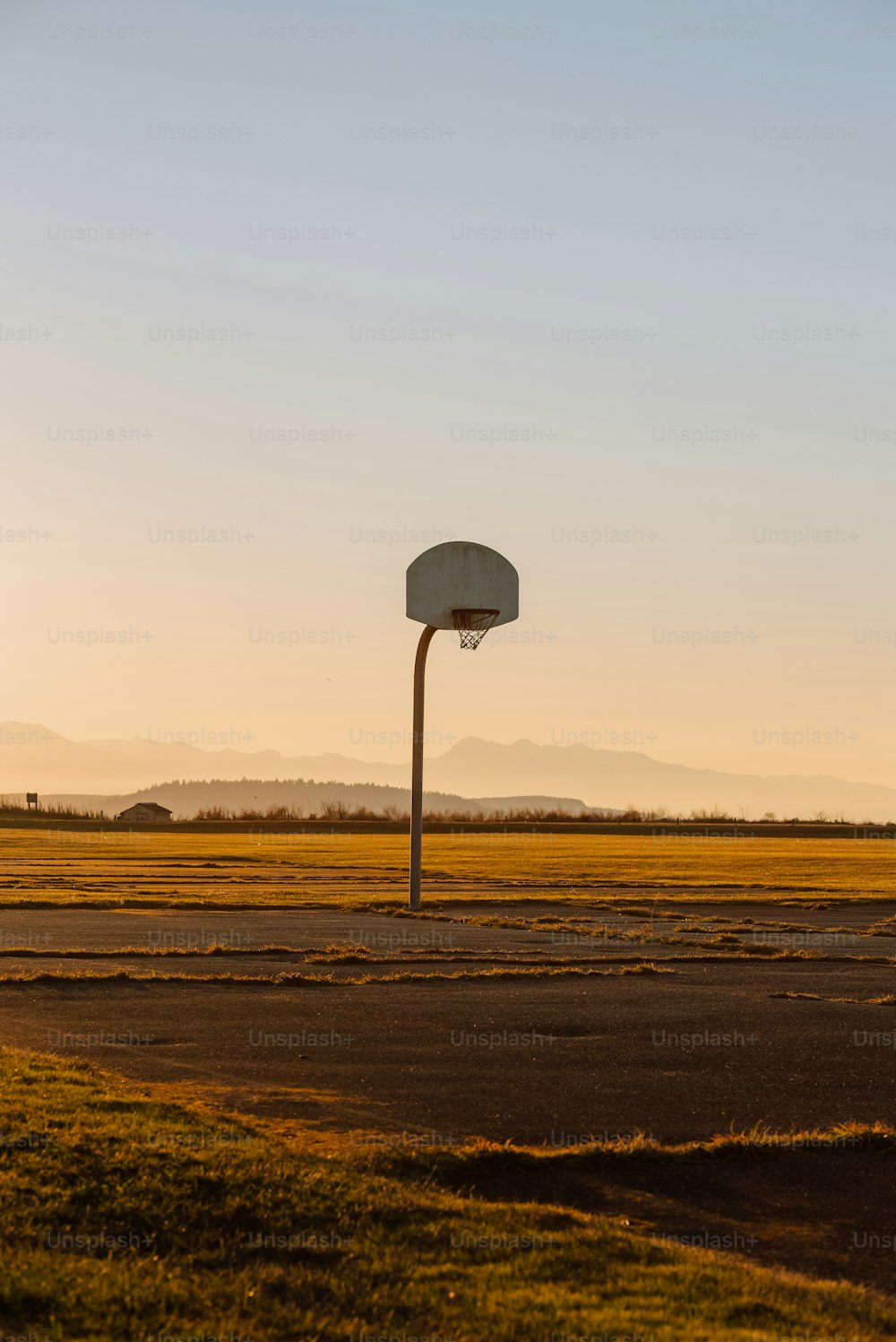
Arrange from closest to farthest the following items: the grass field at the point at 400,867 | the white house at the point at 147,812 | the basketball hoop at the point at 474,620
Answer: the basketball hoop at the point at 474,620 → the grass field at the point at 400,867 → the white house at the point at 147,812

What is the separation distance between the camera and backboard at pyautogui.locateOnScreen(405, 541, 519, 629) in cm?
2716

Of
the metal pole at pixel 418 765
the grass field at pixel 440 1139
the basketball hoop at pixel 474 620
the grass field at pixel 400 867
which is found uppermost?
the basketball hoop at pixel 474 620

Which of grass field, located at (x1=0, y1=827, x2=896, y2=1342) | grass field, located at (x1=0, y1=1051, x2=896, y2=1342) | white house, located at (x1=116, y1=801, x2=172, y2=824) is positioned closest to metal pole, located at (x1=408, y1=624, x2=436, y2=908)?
grass field, located at (x1=0, y1=827, x2=896, y2=1342)

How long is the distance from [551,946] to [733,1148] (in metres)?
12.0

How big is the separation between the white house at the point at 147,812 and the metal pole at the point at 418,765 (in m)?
77.2

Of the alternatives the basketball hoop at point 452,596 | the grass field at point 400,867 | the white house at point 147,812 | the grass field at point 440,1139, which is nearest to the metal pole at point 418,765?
the basketball hoop at point 452,596

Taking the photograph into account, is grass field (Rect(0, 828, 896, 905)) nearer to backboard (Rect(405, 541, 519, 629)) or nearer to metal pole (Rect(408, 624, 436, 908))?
metal pole (Rect(408, 624, 436, 908))

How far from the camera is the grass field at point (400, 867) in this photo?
1296 inches

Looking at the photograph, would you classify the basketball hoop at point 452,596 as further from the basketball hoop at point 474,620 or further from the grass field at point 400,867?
the grass field at point 400,867

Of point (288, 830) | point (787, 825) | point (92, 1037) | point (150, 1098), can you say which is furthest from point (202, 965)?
point (787, 825)

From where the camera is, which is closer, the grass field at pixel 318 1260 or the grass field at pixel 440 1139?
the grass field at pixel 318 1260

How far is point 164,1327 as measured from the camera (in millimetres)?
5184

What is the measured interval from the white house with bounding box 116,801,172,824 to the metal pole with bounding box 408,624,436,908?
253 ft

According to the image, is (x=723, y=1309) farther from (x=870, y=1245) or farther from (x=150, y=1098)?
(x=150, y=1098)
